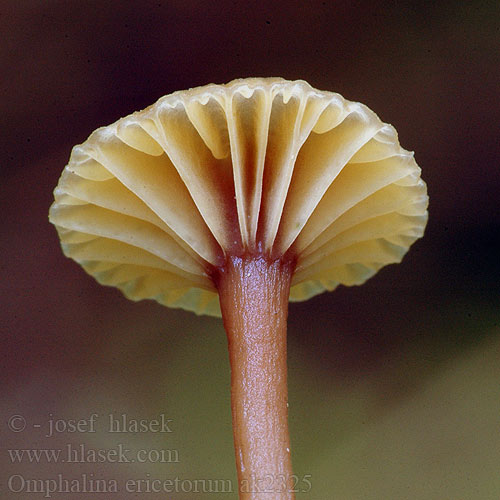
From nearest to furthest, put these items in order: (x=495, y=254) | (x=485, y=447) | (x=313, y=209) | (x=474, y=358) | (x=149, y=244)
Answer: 1. (x=313, y=209)
2. (x=149, y=244)
3. (x=485, y=447)
4. (x=474, y=358)
5. (x=495, y=254)

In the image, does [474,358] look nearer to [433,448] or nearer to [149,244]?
[433,448]

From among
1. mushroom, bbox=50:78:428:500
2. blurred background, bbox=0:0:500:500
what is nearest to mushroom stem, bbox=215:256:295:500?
mushroom, bbox=50:78:428:500

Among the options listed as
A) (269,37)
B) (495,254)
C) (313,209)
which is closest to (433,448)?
(495,254)

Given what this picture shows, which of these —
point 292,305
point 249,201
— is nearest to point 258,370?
point 249,201

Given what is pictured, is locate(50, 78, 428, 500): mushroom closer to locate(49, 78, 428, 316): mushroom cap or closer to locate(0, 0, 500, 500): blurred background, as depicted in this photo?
locate(49, 78, 428, 316): mushroom cap

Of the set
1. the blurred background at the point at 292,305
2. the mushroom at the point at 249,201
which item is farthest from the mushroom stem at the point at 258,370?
the blurred background at the point at 292,305

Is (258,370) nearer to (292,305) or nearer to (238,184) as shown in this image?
(238,184)
